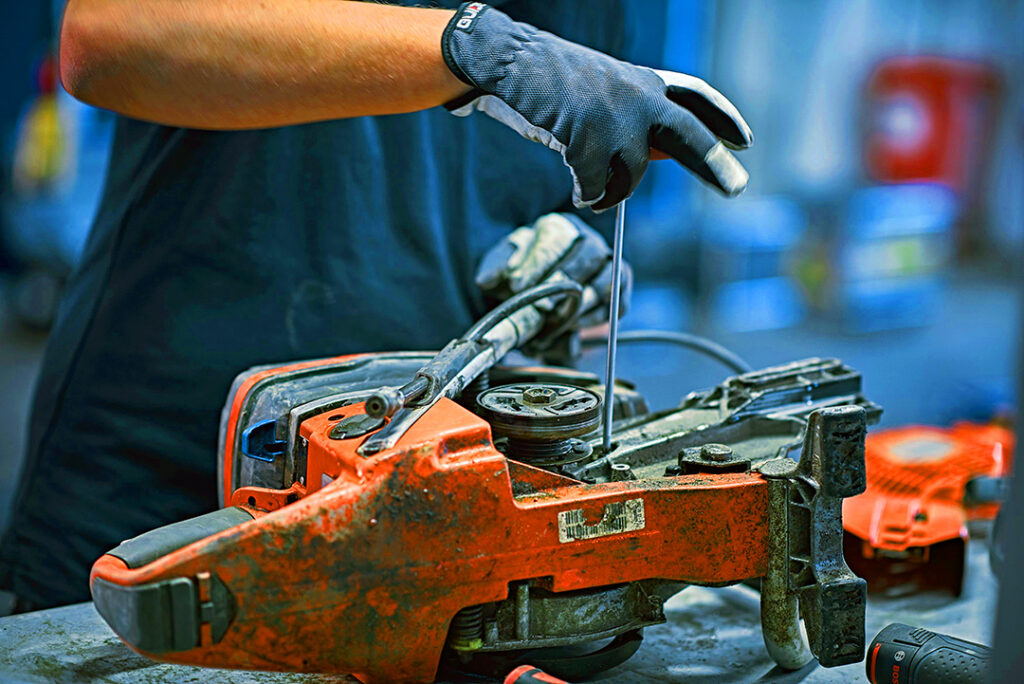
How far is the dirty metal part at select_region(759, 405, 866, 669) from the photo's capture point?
3.29 ft

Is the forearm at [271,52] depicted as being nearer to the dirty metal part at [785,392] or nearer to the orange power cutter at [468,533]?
the orange power cutter at [468,533]

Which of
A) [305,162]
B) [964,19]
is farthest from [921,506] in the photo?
[964,19]

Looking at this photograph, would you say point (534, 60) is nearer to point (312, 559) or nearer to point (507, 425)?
point (507, 425)

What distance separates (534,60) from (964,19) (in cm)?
611

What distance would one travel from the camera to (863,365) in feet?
14.9

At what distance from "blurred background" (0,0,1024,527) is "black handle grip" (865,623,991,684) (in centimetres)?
276

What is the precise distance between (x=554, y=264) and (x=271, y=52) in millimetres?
471

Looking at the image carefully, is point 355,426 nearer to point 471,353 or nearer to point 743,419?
point 471,353

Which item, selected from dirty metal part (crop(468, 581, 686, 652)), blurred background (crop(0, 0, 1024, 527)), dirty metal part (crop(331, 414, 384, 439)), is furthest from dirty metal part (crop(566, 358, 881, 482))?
blurred background (crop(0, 0, 1024, 527))

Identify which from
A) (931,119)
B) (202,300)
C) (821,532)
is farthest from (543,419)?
(931,119)

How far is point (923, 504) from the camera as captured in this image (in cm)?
145

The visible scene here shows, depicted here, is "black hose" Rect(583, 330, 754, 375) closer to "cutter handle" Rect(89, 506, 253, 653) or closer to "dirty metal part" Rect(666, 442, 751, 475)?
"dirty metal part" Rect(666, 442, 751, 475)

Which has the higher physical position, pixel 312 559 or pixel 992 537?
pixel 312 559

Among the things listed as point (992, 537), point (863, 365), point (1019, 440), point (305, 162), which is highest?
point (305, 162)
